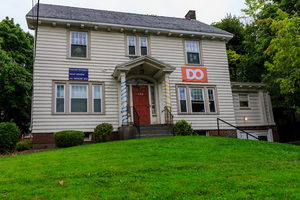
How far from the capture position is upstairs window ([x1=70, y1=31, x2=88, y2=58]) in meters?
13.7

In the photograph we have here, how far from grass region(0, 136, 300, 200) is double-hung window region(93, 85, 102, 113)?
4958mm

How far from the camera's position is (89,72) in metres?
13.6

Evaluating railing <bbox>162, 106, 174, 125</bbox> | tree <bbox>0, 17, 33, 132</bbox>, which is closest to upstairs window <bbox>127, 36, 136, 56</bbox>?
railing <bbox>162, 106, 174, 125</bbox>

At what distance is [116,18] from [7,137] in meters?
9.13

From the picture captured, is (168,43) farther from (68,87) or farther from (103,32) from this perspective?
(68,87)

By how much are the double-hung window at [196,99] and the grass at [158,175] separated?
6349 mm

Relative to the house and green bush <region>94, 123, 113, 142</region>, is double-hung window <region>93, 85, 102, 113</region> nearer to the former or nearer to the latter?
the house

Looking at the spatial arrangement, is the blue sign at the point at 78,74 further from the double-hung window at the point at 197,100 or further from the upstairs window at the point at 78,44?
the double-hung window at the point at 197,100

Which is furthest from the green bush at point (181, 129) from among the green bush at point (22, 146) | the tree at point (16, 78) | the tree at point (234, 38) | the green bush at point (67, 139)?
the tree at point (234, 38)

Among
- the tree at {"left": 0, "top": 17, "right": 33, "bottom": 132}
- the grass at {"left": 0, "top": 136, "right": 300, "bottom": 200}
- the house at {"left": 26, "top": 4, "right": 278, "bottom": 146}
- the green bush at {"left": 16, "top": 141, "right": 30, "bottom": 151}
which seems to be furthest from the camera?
the tree at {"left": 0, "top": 17, "right": 33, "bottom": 132}

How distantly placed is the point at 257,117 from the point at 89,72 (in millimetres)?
11075

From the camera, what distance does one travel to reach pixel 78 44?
A: 1382cm

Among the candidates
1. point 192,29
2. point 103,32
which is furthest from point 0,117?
point 192,29

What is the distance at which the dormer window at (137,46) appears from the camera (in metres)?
14.7
